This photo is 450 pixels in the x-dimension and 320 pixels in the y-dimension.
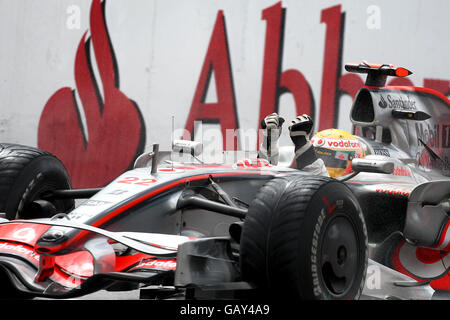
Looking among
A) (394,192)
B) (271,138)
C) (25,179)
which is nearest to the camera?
(25,179)

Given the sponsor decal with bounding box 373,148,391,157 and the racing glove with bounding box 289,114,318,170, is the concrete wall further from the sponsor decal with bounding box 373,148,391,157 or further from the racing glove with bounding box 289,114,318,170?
the racing glove with bounding box 289,114,318,170

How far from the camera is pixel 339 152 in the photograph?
17.7 feet

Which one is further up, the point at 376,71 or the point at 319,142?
the point at 376,71

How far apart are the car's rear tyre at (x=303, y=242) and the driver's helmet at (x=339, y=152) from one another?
1.73 m

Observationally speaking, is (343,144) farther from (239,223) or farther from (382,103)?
(239,223)

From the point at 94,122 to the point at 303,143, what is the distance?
4.14m

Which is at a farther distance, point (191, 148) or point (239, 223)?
point (191, 148)

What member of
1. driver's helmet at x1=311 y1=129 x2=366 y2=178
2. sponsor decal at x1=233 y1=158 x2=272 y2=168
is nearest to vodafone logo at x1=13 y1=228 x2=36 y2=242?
sponsor decal at x1=233 y1=158 x2=272 y2=168

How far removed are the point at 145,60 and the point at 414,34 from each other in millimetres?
3297

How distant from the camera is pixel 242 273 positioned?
3.37m

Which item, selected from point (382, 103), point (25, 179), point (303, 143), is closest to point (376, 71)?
point (382, 103)

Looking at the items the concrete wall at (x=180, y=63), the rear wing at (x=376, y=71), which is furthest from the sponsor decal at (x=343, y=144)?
the concrete wall at (x=180, y=63)

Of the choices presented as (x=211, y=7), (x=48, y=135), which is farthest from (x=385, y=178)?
(x=48, y=135)

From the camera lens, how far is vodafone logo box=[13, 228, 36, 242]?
3886mm
